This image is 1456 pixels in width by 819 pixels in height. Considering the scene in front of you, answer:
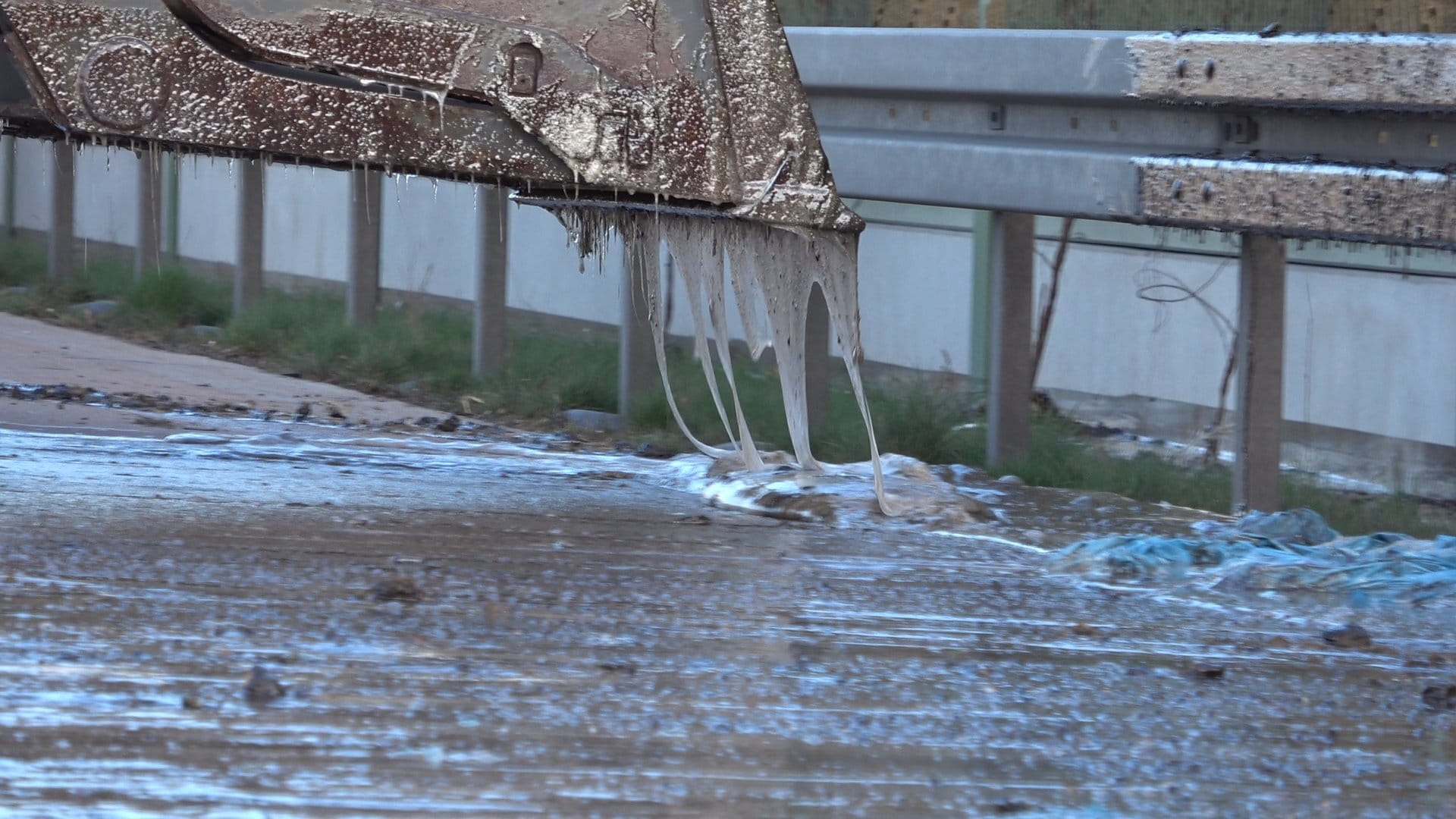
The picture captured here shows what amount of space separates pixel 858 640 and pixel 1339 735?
867mm

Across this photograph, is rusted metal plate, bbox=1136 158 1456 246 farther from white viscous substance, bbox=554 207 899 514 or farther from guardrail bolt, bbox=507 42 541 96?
guardrail bolt, bbox=507 42 541 96

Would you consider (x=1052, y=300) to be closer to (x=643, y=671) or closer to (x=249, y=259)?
(x=643, y=671)

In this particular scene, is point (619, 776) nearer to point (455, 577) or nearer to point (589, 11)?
point (455, 577)

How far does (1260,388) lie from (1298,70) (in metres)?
0.88

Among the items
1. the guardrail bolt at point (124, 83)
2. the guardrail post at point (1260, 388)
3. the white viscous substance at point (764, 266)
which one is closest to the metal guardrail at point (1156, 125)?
the guardrail post at point (1260, 388)

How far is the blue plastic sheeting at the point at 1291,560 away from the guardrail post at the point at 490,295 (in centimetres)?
431

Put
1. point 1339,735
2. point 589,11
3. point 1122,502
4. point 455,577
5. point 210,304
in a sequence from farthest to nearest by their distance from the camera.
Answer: point 210,304
point 1122,502
point 589,11
point 455,577
point 1339,735

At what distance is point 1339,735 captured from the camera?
284 centimetres

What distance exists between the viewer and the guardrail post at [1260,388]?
16.6ft

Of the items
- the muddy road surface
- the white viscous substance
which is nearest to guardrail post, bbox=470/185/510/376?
the white viscous substance

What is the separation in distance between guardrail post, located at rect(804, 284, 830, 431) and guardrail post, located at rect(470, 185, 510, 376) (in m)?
2.09

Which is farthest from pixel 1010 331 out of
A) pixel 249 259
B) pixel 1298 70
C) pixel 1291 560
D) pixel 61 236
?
pixel 61 236

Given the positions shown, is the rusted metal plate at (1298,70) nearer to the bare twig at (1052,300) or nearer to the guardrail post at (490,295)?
the bare twig at (1052,300)

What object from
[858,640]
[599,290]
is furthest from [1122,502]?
[599,290]
